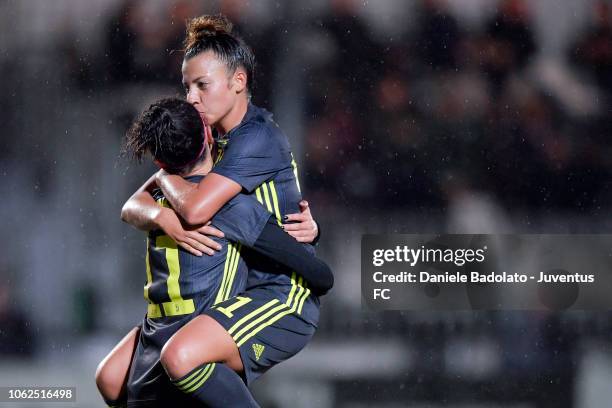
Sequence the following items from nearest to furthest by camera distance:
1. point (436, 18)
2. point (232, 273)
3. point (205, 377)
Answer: point (205, 377), point (232, 273), point (436, 18)

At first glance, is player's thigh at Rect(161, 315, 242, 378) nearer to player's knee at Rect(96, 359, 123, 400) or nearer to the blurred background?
player's knee at Rect(96, 359, 123, 400)

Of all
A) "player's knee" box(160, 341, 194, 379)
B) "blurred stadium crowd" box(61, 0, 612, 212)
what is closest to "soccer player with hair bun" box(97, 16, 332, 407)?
"player's knee" box(160, 341, 194, 379)

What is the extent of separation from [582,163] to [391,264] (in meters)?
0.77

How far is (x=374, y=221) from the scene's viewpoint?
12.5 ft

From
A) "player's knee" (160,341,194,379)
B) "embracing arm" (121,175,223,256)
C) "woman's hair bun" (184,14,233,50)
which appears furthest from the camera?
"woman's hair bun" (184,14,233,50)

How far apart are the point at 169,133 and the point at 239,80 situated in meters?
0.34

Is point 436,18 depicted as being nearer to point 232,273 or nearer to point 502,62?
point 502,62

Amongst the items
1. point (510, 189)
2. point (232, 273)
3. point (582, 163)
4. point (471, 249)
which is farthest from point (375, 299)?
point (232, 273)

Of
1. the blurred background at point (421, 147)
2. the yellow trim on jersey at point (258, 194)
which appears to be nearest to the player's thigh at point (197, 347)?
the yellow trim on jersey at point (258, 194)

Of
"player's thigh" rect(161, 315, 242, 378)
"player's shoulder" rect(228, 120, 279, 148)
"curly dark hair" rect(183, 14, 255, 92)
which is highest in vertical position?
"curly dark hair" rect(183, 14, 255, 92)

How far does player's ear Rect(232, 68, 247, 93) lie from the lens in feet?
8.74

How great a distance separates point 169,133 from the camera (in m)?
2.41

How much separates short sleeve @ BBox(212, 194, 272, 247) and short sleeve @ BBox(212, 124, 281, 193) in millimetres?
42

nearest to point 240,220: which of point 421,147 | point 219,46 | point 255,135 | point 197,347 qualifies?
point 255,135
